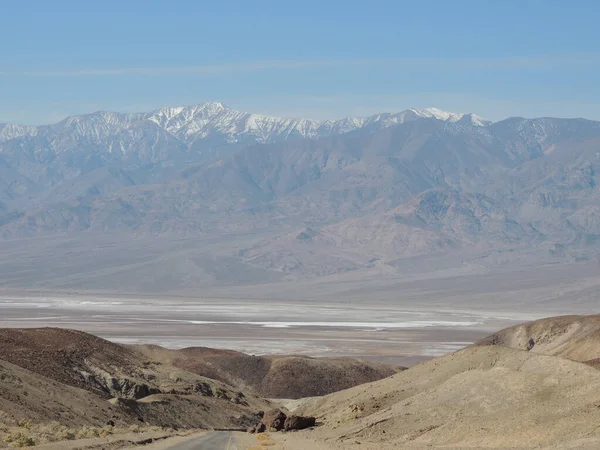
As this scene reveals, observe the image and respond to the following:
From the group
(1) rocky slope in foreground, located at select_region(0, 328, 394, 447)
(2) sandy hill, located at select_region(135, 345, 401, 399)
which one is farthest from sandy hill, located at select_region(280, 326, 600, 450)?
(2) sandy hill, located at select_region(135, 345, 401, 399)

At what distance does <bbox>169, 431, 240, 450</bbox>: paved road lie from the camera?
3056 centimetres

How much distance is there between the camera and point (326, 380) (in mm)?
75188

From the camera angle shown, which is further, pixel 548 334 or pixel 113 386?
pixel 548 334

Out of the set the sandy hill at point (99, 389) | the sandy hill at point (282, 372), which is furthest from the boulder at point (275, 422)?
the sandy hill at point (282, 372)

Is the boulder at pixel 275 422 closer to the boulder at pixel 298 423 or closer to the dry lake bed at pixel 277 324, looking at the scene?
the boulder at pixel 298 423

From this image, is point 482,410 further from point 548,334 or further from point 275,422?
point 548,334

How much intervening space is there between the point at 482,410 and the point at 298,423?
10864mm

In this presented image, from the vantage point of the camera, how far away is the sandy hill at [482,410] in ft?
100

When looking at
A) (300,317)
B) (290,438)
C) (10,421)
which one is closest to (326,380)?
(290,438)

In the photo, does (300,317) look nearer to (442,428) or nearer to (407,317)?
(407,317)

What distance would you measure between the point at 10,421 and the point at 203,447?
6.31 meters

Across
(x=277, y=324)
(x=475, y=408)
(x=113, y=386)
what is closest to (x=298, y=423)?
(x=475, y=408)

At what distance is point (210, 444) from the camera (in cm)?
3222

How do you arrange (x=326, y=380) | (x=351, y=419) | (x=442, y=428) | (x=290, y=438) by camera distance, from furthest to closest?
1. (x=326, y=380)
2. (x=351, y=419)
3. (x=290, y=438)
4. (x=442, y=428)
